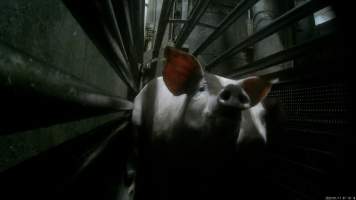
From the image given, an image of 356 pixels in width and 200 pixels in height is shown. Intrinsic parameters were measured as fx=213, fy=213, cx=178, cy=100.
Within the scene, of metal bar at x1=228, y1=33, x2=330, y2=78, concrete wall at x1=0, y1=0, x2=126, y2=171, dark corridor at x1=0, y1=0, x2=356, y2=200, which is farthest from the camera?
concrete wall at x1=0, y1=0, x2=126, y2=171

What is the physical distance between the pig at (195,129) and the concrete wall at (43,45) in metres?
0.36

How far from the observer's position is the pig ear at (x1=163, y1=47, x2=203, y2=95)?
98cm

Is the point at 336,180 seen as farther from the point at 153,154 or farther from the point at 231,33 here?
the point at 231,33

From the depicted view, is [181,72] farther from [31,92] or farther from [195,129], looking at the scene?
[31,92]

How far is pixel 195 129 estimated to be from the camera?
A: 88cm

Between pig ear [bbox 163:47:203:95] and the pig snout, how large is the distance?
10.4 inches

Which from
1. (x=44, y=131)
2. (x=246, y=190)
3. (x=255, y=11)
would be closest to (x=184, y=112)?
(x=246, y=190)

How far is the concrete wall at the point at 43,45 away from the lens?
1056 millimetres

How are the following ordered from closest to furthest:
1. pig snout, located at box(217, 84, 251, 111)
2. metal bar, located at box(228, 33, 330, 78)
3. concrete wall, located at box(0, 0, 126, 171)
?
pig snout, located at box(217, 84, 251, 111)
metal bar, located at box(228, 33, 330, 78)
concrete wall, located at box(0, 0, 126, 171)

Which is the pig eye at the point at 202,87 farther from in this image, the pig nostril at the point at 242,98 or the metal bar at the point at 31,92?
the metal bar at the point at 31,92

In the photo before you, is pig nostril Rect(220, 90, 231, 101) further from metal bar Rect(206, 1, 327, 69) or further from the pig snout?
A: metal bar Rect(206, 1, 327, 69)

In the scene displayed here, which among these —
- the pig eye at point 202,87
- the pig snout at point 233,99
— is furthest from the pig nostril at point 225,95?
the pig eye at point 202,87

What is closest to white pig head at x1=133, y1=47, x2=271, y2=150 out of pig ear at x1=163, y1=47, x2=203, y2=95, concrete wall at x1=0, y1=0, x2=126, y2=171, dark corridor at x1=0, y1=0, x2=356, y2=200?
pig ear at x1=163, y1=47, x2=203, y2=95

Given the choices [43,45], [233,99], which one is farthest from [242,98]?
[43,45]
